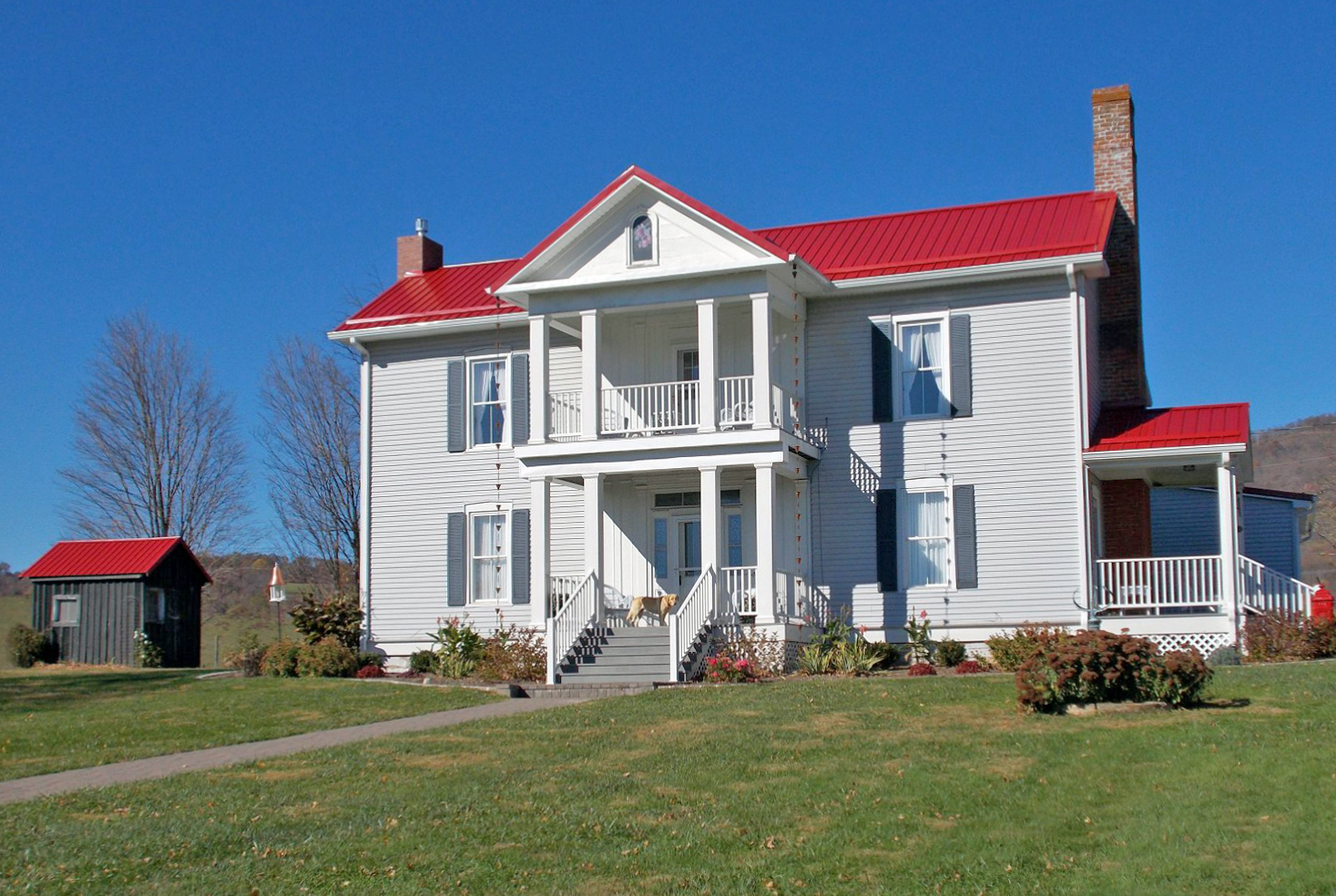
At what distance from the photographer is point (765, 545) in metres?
23.0

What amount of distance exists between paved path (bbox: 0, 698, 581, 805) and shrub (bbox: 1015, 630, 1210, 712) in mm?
6466

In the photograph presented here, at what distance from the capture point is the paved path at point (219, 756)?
1390cm

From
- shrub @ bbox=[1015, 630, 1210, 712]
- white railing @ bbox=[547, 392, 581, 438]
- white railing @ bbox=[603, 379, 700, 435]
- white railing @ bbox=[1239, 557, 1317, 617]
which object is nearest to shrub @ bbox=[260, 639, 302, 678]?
white railing @ bbox=[547, 392, 581, 438]

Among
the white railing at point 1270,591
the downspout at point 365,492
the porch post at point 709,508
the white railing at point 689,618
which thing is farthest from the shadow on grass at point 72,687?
the white railing at point 1270,591

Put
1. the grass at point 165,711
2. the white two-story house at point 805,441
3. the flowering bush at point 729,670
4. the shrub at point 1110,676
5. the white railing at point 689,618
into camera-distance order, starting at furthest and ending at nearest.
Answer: the white two-story house at point 805,441 → the white railing at point 689,618 → the flowering bush at point 729,670 → the grass at point 165,711 → the shrub at point 1110,676

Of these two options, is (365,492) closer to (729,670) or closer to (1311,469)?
(729,670)

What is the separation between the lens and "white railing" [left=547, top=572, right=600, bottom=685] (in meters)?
22.6

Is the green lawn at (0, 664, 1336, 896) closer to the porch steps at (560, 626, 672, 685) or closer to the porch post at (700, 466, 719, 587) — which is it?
the porch steps at (560, 626, 672, 685)

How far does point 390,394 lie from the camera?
27.8 meters

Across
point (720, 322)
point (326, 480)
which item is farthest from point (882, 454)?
point (326, 480)

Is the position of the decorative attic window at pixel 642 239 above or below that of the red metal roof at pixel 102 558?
above

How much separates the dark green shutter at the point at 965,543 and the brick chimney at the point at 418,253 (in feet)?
41.0

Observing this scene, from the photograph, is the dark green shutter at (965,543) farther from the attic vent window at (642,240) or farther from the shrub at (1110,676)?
the shrub at (1110,676)

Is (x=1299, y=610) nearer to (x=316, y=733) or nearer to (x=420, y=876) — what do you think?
(x=316, y=733)
